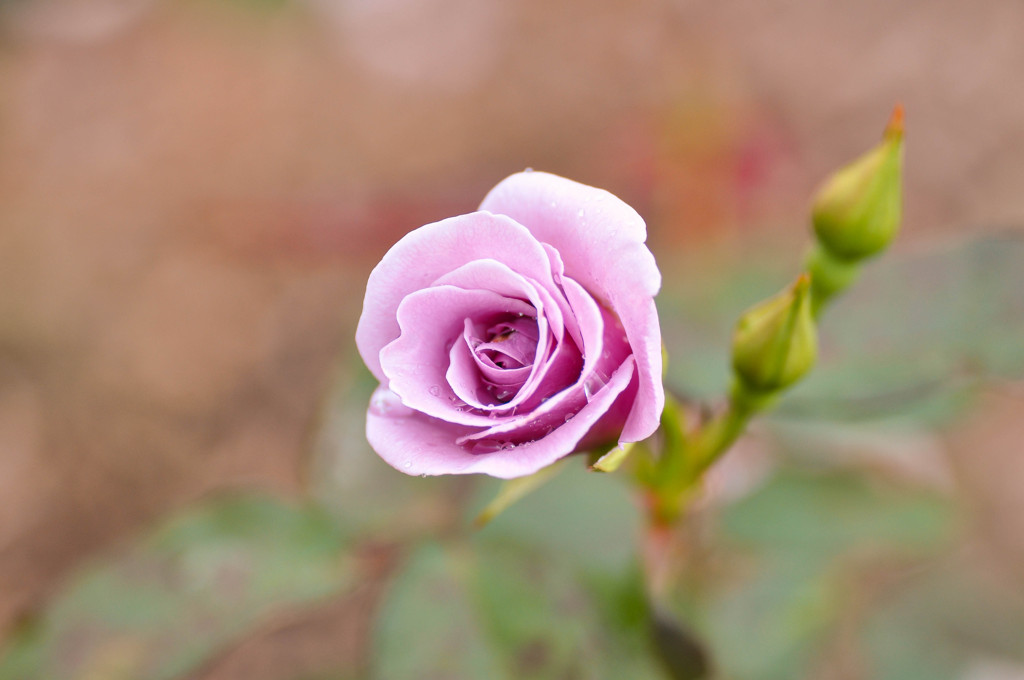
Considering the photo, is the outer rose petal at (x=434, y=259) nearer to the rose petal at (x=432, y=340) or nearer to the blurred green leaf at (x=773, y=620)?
the rose petal at (x=432, y=340)

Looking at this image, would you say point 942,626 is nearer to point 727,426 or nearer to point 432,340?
point 727,426

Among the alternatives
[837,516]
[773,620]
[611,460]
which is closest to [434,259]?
[611,460]

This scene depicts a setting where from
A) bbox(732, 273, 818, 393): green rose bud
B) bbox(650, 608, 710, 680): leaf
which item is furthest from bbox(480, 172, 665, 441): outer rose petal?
bbox(650, 608, 710, 680): leaf

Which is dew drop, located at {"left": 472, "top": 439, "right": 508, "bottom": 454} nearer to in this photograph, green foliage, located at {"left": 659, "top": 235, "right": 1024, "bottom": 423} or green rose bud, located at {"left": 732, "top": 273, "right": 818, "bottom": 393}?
green rose bud, located at {"left": 732, "top": 273, "right": 818, "bottom": 393}

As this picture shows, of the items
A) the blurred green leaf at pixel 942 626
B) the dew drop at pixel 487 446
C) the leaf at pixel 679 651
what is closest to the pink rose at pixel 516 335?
the dew drop at pixel 487 446

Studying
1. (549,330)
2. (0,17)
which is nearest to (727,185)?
(549,330)

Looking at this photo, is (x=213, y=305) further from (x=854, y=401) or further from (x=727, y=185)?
(x=854, y=401)
